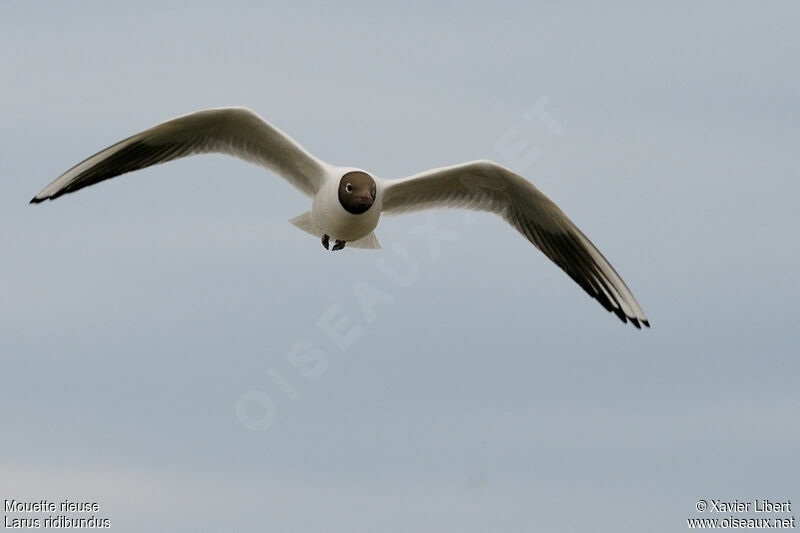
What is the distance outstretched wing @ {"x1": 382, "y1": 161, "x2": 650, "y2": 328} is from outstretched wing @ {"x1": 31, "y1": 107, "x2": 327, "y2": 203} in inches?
39.2

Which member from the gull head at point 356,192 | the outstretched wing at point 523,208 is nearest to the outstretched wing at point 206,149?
the gull head at point 356,192

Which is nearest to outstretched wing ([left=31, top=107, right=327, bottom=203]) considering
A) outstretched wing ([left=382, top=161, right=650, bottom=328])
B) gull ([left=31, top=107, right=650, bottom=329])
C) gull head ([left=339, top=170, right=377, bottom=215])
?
gull ([left=31, top=107, right=650, bottom=329])

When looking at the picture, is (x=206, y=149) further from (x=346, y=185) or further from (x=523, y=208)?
(x=523, y=208)

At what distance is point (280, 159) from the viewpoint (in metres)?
14.1

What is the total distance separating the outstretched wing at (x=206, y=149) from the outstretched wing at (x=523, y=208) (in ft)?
3.27

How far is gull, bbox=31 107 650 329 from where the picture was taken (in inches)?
538

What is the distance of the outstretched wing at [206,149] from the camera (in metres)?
13.8

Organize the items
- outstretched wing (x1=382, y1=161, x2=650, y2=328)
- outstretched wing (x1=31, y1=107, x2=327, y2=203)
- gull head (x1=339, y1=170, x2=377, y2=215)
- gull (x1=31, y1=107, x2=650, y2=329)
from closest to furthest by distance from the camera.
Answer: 1. gull head (x1=339, y1=170, x2=377, y2=215)
2. gull (x1=31, y1=107, x2=650, y2=329)
3. outstretched wing (x1=31, y1=107, x2=327, y2=203)
4. outstretched wing (x1=382, y1=161, x2=650, y2=328)

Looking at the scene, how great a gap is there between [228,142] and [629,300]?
15.9ft

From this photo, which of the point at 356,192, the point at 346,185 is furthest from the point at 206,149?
the point at 356,192

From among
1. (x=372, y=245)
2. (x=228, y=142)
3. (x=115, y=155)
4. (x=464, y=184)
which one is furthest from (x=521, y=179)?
(x=115, y=155)

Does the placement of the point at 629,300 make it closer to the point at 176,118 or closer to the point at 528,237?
the point at 528,237

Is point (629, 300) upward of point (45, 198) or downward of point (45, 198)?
downward

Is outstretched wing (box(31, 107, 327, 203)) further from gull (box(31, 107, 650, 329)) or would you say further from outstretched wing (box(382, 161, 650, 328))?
outstretched wing (box(382, 161, 650, 328))
